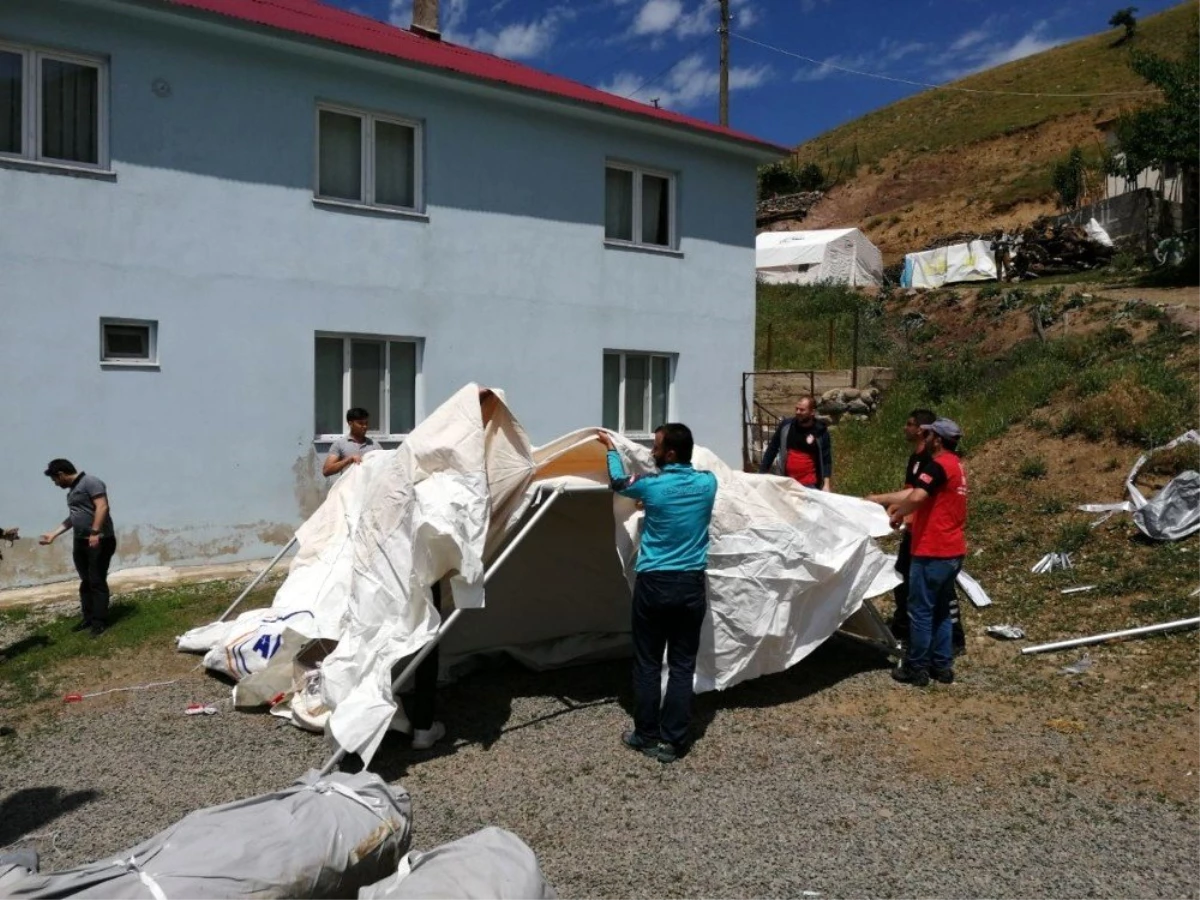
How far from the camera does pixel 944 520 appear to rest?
19.4ft

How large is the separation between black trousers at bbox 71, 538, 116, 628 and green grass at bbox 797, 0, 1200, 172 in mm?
42627

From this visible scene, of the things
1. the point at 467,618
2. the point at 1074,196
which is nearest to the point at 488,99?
the point at 467,618

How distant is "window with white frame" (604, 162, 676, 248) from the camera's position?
41.5ft

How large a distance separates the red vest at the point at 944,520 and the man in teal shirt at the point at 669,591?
1.72m

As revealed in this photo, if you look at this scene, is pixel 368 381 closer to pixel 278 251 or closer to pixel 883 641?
pixel 278 251

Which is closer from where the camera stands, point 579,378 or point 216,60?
point 216,60

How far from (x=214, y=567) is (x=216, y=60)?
5079 mm

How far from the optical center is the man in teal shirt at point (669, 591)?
4898 millimetres

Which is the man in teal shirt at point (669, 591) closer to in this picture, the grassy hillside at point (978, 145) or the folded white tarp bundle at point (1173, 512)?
the folded white tarp bundle at point (1173, 512)

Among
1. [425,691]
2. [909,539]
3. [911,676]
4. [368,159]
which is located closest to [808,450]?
[909,539]

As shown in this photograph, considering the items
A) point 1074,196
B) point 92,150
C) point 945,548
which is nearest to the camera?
point 945,548

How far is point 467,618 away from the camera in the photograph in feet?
20.7

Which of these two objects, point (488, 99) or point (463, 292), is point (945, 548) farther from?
point (488, 99)

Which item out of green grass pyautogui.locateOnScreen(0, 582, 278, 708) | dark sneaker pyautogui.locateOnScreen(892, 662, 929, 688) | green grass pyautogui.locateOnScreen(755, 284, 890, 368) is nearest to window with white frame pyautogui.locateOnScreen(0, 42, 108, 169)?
green grass pyautogui.locateOnScreen(0, 582, 278, 708)
